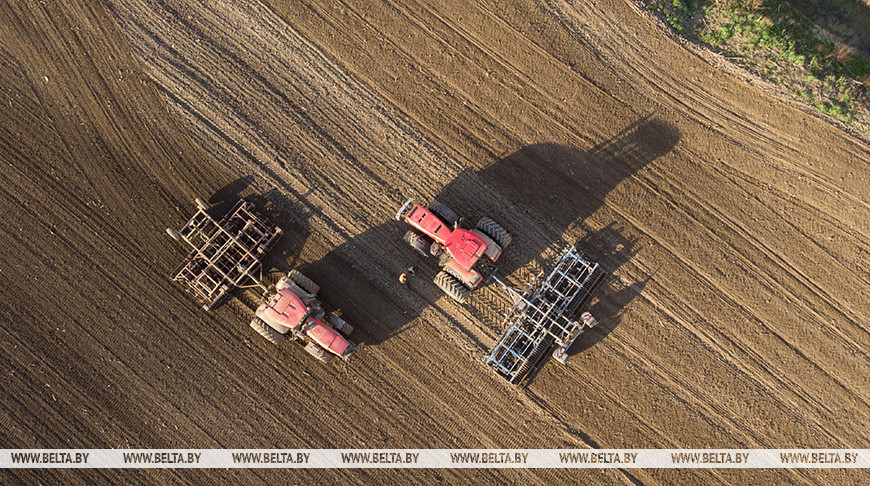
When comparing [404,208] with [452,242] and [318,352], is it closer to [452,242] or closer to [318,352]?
[452,242]

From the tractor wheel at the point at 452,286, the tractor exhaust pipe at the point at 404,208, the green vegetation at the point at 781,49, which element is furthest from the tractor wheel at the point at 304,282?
the green vegetation at the point at 781,49

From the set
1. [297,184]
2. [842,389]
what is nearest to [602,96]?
[297,184]

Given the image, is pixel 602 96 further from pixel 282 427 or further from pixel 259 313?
pixel 282 427

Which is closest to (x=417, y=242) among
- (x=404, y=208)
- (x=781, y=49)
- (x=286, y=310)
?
(x=404, y=208)

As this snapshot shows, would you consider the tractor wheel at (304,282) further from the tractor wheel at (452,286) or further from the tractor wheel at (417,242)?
the tractor wheel at (452,286)

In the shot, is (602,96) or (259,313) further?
(602,96)
